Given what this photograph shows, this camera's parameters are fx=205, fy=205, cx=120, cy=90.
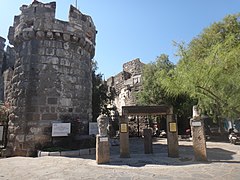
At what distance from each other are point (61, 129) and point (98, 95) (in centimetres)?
686

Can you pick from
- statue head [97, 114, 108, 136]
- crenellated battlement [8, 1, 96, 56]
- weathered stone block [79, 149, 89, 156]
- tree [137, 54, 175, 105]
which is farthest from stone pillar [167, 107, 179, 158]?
tree [137, 54, 175, 105]

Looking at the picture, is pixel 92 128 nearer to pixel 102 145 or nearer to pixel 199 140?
pixel 102 145

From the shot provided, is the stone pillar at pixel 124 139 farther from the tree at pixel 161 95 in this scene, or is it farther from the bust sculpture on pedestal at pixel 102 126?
the tree at pixel 161 95

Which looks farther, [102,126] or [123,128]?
[123,128]

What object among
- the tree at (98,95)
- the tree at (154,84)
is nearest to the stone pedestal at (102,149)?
the tree at (98,95)

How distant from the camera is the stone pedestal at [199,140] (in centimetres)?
590

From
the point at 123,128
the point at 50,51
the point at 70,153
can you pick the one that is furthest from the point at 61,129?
the point at 50,51

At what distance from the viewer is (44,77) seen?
7770 millimetres

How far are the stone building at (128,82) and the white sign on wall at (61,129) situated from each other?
1078 cm

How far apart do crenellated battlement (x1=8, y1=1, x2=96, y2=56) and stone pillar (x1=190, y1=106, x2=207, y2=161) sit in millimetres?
5568

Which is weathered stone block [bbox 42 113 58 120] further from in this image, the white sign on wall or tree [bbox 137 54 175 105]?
tree [bbox 137 54 175 105]

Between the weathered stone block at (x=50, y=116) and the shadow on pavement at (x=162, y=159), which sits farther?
the weathered stone block at (x=50, y=116)

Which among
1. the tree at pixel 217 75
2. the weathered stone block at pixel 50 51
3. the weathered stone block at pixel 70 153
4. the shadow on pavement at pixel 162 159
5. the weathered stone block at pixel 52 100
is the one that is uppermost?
the weathered stone block at pixel 50 51

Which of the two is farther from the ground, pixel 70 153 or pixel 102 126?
pixel 102 126
